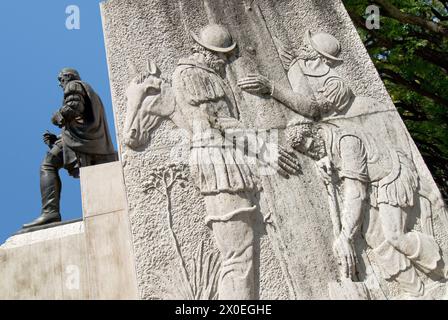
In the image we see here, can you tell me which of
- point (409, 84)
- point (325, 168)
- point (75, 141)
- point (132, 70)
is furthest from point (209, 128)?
point (409, 84)

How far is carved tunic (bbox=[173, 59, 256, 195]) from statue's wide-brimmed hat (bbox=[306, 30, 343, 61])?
1065mm

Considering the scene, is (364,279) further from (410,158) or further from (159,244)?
(159,244)

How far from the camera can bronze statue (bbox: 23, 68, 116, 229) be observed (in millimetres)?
Result: 6078

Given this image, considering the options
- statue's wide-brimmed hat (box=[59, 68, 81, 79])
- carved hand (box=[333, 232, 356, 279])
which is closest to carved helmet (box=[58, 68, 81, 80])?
statue's wide-brimmed hat (box=[59, 68, 81, 79])

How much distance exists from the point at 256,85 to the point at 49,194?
2994 millimetres

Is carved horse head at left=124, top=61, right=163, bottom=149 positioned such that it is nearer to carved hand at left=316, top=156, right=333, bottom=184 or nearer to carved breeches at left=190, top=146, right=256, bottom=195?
carved breeches at left=190, top=146, right=256, bottom=195

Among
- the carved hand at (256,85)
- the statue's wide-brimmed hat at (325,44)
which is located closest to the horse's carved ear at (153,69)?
the carved hand at (256,85)

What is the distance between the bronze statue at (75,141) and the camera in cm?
608

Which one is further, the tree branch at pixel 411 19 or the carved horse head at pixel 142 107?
the tree branch at pixel 411 19

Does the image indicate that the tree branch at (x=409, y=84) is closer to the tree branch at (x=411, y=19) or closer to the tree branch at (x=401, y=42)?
the tree branch at (x=401, y=42)

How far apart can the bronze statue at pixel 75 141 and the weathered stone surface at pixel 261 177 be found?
1634 mm

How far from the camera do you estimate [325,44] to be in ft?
16.4

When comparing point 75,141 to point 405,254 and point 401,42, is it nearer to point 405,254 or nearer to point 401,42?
point 405,254

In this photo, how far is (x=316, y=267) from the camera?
4066 millimetres
